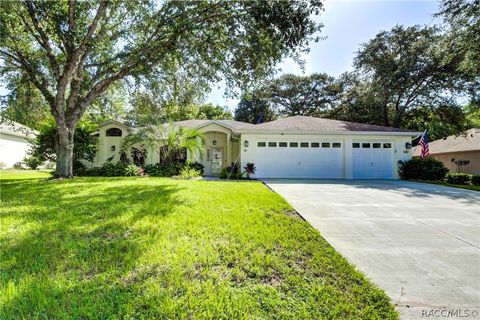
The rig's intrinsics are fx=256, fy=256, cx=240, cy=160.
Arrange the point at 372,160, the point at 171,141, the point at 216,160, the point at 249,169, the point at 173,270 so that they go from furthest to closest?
the point at 216,160 < the point at 372,160 < the point at 249,169 < the point at 171,141 < the point at 173,270

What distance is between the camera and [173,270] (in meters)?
2.82

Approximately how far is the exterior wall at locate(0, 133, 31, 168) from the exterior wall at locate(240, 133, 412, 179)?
17.5 meters

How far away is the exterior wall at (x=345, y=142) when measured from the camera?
589 inches

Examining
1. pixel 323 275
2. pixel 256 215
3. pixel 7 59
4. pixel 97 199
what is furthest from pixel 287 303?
pixel 7 59

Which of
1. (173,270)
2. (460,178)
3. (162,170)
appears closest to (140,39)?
(162,170)

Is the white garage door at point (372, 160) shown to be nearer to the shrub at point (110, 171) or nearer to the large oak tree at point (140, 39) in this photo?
the large oak tree at point (140, 39)

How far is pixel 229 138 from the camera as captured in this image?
17406 mm

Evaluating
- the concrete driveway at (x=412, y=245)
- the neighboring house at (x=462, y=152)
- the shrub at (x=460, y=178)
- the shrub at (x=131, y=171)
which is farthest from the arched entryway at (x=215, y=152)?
the neighboring house at (x=462, y=152)

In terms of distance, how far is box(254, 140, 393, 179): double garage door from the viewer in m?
15.0

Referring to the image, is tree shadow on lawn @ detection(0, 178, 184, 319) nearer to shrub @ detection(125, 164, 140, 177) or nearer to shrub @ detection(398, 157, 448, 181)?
shrub @ detection(125, 164, 140, 177)

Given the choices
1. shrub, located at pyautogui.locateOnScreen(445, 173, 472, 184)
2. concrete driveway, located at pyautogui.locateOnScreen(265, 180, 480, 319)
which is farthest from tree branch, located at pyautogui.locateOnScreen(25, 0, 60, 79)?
shrub, located at pyautogui.locateOnScreen(445, 173, 472, 184)

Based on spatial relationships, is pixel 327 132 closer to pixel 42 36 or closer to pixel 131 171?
pixel 131 171

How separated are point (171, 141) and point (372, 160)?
11724mm

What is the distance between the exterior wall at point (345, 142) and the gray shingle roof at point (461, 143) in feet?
27.9
